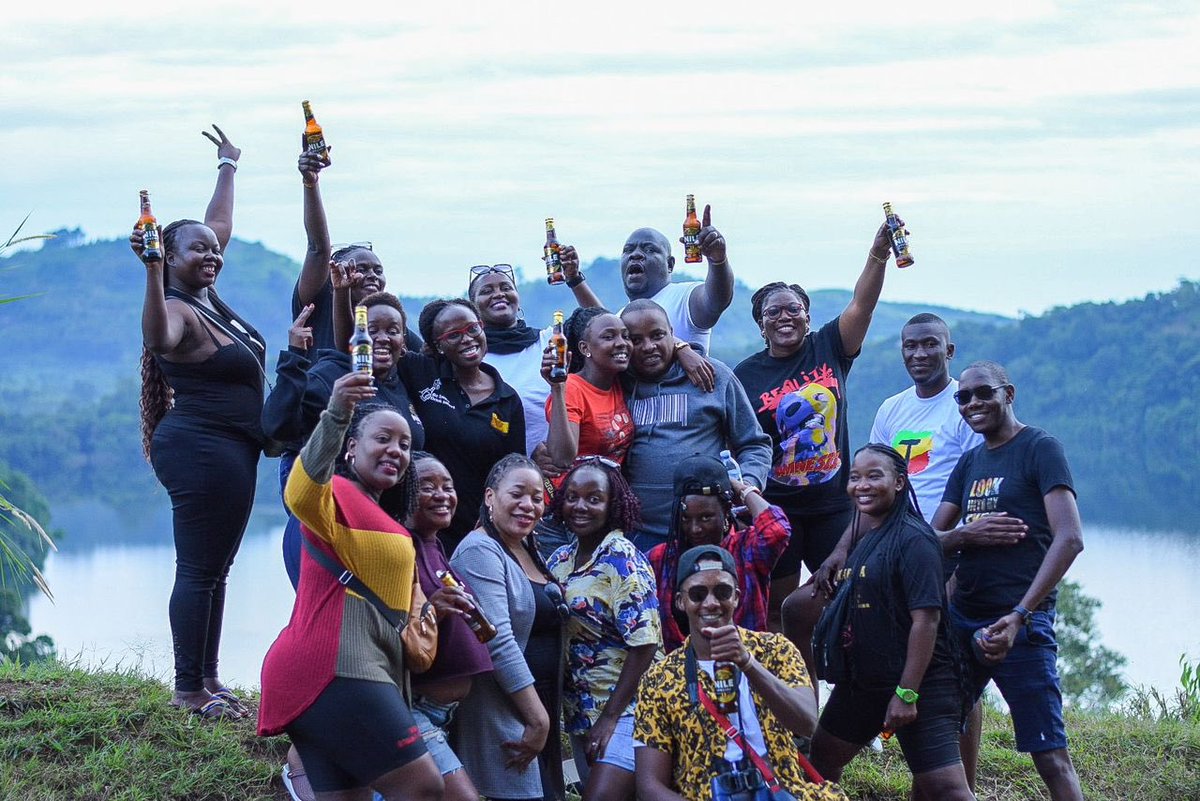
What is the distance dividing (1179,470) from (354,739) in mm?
74916

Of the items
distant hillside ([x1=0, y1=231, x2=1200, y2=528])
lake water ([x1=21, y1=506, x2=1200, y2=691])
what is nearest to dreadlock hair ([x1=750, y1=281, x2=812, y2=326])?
lake water ([x1=21, y1=506, x2=1200, y2=691])

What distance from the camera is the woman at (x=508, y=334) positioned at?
654 cm

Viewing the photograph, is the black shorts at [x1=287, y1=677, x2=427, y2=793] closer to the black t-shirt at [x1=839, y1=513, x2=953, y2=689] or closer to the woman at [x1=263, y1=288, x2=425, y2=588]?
the woman at [x1=263, y1=288, x2=425, y2=588]

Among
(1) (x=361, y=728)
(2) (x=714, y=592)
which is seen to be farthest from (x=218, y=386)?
(2) (x=714, y=592)

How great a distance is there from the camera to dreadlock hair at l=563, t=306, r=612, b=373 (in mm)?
6396

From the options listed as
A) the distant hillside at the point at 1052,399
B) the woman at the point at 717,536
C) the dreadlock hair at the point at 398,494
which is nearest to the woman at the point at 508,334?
the woman at the point at 717,536

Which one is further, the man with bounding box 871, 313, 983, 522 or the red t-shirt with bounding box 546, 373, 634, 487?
the man with bounding box 871, 313, 983, 522

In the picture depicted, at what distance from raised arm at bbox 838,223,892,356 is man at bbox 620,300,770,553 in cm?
68

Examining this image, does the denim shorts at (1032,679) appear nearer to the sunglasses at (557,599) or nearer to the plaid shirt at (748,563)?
the plaid shirt at (748,563)

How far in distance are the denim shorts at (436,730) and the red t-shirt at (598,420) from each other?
4.87 feet

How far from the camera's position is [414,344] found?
6.63m

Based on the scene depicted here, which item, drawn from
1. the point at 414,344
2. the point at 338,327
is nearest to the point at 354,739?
the point at 338,327

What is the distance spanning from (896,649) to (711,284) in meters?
2.28

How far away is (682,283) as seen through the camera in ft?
24.6
